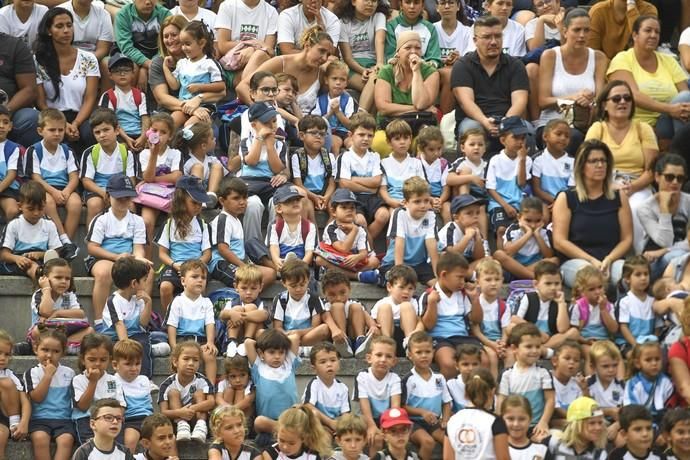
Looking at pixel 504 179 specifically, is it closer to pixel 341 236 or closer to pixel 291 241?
pixel 341 236

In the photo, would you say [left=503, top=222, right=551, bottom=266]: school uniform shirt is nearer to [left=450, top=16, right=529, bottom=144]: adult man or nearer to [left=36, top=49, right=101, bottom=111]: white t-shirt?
[left=450, top=16, right=529, bottom=144]: adult man

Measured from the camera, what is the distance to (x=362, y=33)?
16.5 metres

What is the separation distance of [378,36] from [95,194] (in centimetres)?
350

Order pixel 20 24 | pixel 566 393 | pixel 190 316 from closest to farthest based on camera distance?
pixel 566 393, pixel 190 316, pixel 20 24

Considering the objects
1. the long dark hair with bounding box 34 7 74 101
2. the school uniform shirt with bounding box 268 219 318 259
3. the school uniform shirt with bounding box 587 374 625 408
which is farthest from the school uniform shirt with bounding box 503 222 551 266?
the long dark hair with bounding box 34 7 74 101

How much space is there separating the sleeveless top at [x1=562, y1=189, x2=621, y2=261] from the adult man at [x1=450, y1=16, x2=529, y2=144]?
5.07ft

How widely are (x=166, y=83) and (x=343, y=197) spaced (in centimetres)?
242

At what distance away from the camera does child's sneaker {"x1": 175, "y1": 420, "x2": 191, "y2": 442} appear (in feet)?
40.1

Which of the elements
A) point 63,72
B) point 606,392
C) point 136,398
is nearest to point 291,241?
point 136,398

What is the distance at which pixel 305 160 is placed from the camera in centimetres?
1455

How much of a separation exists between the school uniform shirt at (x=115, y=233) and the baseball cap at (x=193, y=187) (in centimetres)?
46

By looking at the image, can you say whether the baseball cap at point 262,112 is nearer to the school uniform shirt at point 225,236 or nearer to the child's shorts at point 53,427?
the school uniform shirt at point 225,236

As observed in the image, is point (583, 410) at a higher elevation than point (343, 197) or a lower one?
lower

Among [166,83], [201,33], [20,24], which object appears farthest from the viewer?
[20,24]
